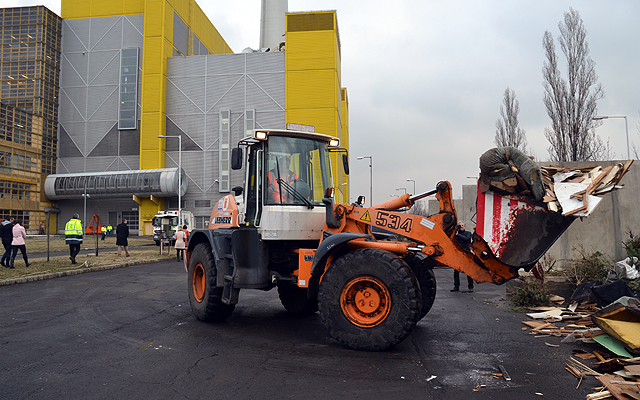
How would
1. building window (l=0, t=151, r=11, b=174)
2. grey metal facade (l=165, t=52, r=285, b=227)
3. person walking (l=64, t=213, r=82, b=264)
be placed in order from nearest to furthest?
person walking (l=64, t=213, r=82, b=264) → building window (l=0, t=151, r=11, b=174) → grey metal facade (l=165, t=52, r=285, b=227)

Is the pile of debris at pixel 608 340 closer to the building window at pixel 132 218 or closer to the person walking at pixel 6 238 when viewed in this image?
the person walking at pixel 6 238

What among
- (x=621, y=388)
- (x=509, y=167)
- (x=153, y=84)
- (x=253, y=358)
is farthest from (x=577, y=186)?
(x=153, y=84)

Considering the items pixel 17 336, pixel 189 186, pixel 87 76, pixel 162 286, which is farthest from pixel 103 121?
pixel 17 336

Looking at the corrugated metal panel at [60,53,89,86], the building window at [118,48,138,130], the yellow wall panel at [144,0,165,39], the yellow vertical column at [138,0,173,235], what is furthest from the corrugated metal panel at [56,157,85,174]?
the yellow wall panel at [144,0,165,39]

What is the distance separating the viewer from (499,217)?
17.9ft

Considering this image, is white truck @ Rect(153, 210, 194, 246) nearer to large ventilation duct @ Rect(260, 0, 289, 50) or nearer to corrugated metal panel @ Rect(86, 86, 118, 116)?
corrugated metal panel @ Rect(86, 86, 118, 116)

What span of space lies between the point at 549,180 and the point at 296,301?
485cm

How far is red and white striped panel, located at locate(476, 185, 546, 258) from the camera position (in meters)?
5.38

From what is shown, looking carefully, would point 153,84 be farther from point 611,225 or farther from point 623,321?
point 623,321

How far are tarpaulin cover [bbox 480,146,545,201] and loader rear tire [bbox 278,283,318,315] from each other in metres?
4.14

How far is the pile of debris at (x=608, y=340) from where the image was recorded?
167 inches

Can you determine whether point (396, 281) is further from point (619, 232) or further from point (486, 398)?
point (619, 232)

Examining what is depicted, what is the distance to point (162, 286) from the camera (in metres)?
12.3

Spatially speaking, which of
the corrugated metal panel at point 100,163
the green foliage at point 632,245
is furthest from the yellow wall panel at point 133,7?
the green foliage at point 632,245
